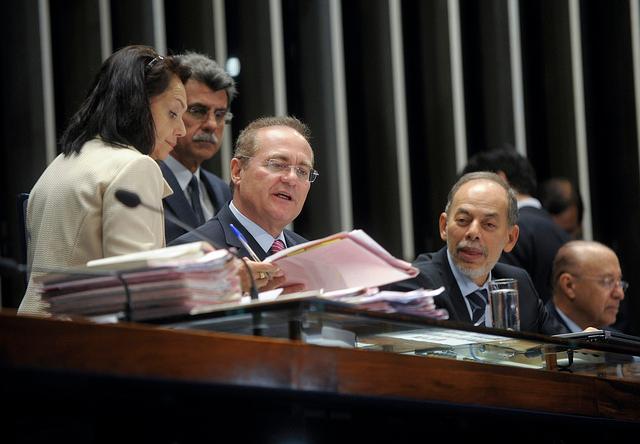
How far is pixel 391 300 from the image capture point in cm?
215

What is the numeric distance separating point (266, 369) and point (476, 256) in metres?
1.70

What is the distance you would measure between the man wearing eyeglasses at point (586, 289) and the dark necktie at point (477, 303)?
973 millimetres

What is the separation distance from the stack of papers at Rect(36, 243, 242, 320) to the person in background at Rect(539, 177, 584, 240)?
400cm

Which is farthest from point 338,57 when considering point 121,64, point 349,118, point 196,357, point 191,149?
point 196,357

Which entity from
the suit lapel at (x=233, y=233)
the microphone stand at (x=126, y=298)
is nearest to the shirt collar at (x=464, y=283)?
the suit lapel at (x=233, y=233)

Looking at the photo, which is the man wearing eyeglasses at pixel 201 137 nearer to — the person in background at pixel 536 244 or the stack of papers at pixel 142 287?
the person in background at pixel 536 244

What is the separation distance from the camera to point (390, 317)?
2006 mm

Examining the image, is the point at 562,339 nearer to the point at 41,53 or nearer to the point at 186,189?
the point at 186,189

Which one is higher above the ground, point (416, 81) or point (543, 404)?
point (416, 81)

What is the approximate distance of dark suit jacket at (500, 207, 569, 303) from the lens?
15.4ft

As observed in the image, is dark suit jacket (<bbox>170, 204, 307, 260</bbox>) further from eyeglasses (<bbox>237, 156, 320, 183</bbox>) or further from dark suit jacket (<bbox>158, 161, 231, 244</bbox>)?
dark suit jacket (<bbox>158, 161, 231, 244</bbox>)

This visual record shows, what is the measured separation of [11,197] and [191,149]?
1362 millimetres

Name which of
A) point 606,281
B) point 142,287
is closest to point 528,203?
point 606,281

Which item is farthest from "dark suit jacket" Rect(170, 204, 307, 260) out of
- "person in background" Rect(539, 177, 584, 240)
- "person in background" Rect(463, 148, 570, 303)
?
"person in background" Rect(539, 177, 584, 240)
